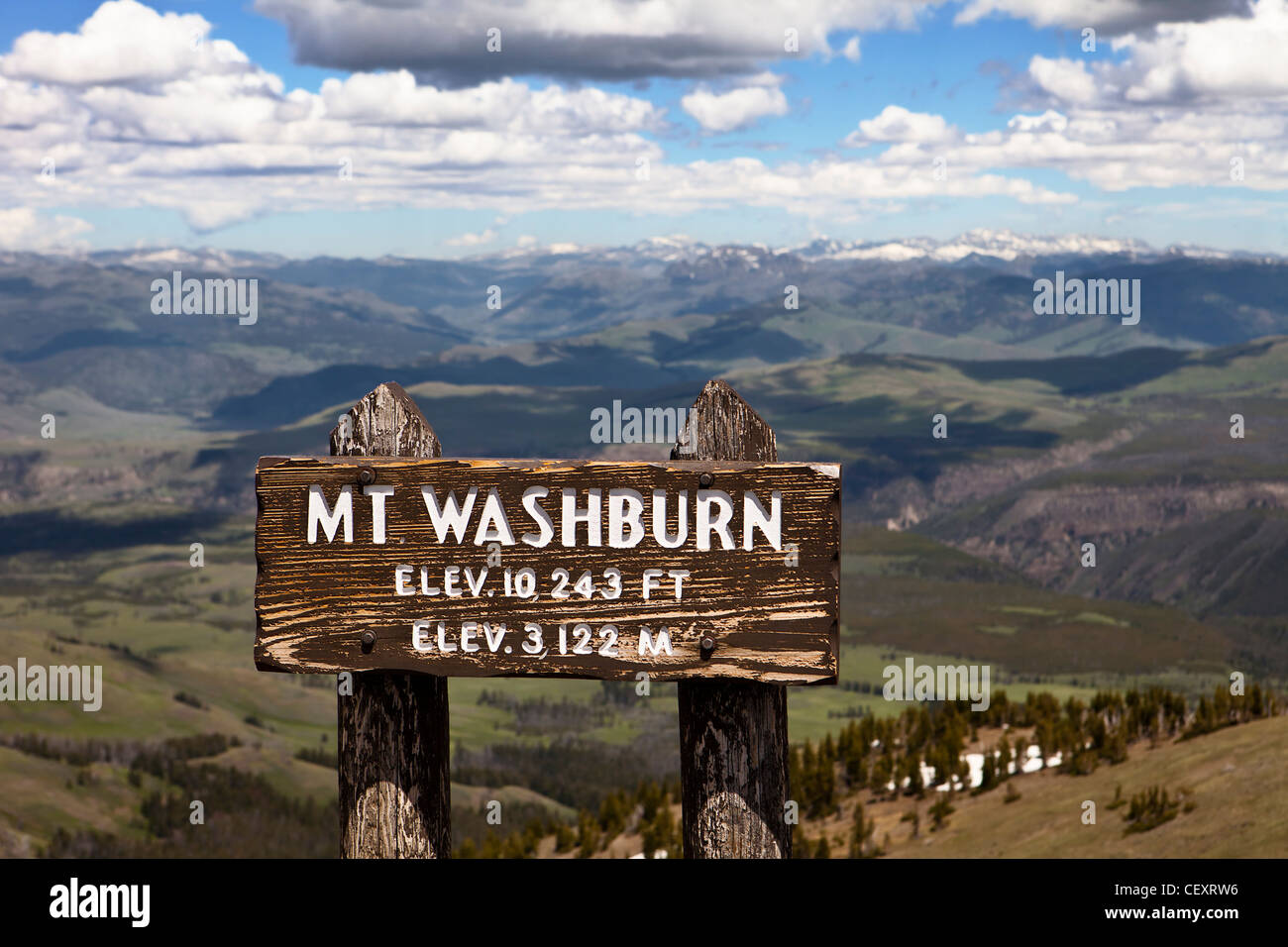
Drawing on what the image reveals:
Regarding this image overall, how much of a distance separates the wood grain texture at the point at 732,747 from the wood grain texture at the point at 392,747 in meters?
2.11

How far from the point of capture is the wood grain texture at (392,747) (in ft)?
35.6

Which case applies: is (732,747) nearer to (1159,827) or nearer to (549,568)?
(549,568)

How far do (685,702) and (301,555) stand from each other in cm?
346

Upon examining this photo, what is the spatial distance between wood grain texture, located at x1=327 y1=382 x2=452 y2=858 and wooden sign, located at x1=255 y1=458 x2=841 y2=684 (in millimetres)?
318

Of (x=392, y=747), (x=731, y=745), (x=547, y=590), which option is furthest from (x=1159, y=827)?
(x=392, y=747)

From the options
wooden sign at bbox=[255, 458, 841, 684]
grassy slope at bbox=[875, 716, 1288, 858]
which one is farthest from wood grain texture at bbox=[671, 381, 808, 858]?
grassy slope at bbox=[875, 716, 1288, 858]

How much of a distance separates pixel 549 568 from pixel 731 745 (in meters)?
2.05

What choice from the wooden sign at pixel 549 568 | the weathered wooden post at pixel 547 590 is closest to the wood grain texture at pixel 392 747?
the weathered wooden post at pixel 547 590

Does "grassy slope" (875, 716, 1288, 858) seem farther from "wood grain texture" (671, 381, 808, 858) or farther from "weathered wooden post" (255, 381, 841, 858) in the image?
"weathered wooden post" (255, 381, 841, 858)

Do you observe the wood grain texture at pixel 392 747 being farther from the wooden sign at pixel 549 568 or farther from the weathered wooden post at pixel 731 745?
the weathered wooden post at pixel 731 745

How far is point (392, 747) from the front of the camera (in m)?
10.9
